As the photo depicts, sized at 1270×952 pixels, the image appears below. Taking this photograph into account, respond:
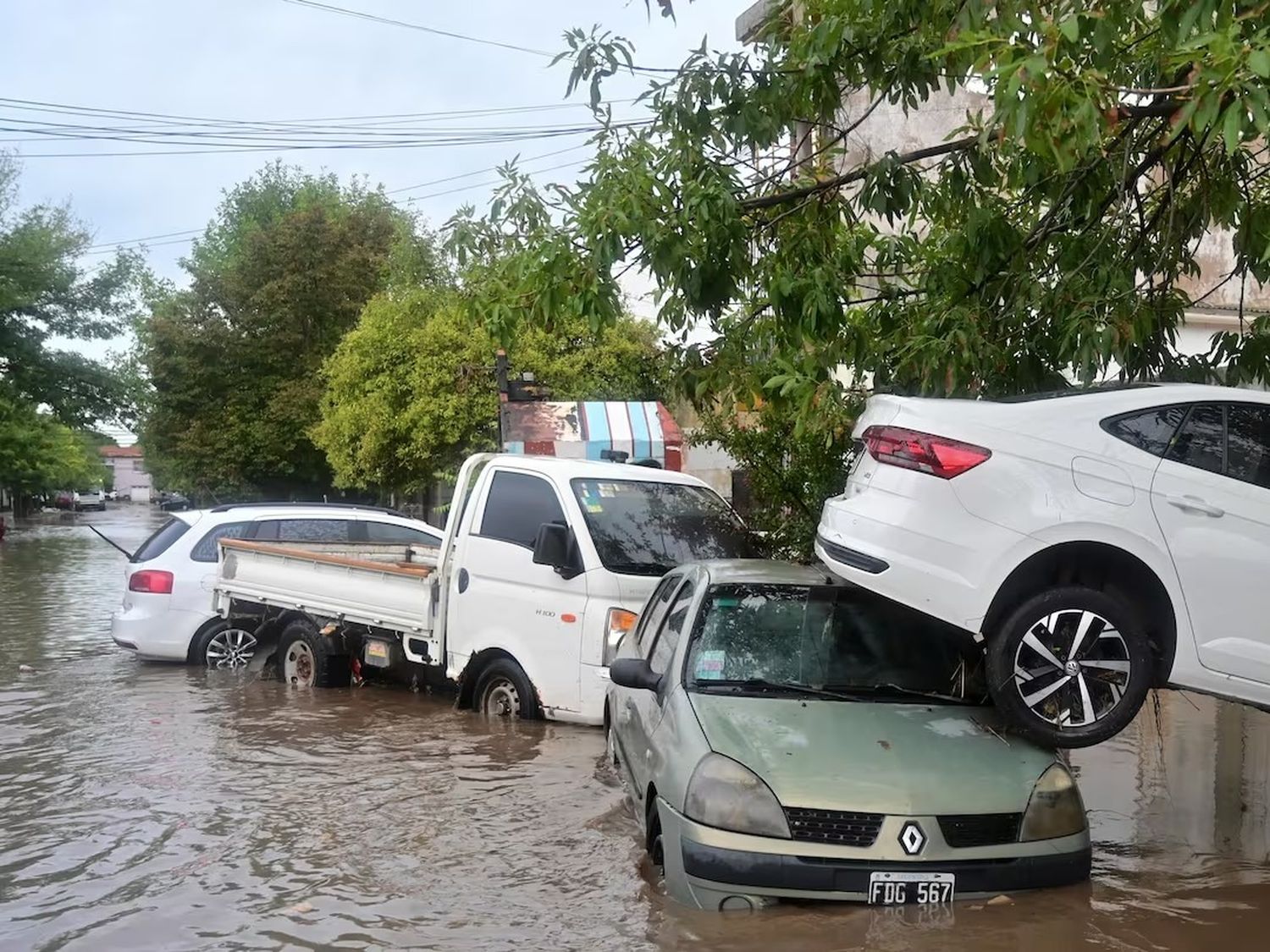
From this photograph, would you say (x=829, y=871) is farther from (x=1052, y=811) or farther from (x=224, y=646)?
(x=224, y=646)

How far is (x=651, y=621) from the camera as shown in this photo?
24.6 feet

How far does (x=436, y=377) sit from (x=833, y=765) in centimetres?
1911

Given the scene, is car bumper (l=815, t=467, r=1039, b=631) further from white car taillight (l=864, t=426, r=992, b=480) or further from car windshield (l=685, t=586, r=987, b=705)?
car windshield (l=685, t=586, r=987, b=705)

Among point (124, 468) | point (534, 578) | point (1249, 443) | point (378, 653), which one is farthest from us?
point (124, 468)

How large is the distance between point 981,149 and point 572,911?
17.7 feet

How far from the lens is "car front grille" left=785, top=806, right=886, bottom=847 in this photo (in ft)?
16.5

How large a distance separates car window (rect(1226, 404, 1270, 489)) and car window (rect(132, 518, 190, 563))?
10.6 metres

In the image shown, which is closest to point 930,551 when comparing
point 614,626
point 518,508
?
point 614,626

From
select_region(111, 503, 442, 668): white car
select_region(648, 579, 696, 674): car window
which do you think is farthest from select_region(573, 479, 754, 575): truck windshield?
select_region(111, 503, 442, 668): white car

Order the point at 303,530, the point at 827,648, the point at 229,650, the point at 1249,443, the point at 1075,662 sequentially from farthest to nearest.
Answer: the point at 303,530
the point at 229,650
the point at 827,648
the point at 1249,443
the point at 1075,662

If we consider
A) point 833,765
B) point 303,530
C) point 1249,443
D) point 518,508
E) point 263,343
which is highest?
point 263,343

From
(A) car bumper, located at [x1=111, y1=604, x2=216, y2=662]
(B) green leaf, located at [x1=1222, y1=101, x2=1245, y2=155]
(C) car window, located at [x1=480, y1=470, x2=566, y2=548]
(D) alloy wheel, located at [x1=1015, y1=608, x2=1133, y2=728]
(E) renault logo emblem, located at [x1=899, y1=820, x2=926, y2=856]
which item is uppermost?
(B) green leaf, located at [x1=1222, y1=101, x2=1245, y2=155]

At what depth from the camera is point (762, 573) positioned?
260 inches

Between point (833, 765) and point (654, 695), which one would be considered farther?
point (654, 695)
